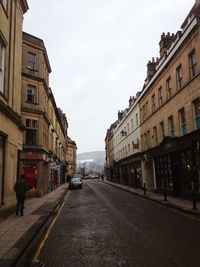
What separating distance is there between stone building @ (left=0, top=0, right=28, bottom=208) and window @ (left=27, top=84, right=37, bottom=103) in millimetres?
9931

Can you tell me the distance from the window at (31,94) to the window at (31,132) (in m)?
2.03

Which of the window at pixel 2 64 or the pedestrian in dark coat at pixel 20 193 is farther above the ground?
the window at pixel 2 64

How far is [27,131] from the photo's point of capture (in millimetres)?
27953

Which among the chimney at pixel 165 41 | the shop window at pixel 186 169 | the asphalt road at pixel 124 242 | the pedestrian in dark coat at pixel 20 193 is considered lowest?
the asphalt road at pixel 124 242

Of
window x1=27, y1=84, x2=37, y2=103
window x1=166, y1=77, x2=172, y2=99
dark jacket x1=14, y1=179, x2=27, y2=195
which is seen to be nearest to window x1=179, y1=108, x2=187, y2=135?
window x1=166, y1=77, x2=172, y2=99

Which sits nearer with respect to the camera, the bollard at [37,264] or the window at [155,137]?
the bollard at [37,264]

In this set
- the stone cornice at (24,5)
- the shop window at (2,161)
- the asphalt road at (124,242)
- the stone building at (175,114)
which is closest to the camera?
the asphalt road at (124,242)

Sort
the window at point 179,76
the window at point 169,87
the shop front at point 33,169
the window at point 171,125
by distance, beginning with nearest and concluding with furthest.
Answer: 1. the window at point 179,76
2. the window at point 171,125
3. the window at point 169,87
4. the shop front at point 33,169

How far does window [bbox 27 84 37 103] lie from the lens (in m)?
28.4

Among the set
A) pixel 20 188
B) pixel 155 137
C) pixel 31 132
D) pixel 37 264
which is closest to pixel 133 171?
pixel 155 137

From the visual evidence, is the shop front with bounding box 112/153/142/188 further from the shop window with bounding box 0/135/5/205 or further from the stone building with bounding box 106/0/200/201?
the shop window with bounding box 0/135/5/205

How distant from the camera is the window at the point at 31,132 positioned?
2794 cm

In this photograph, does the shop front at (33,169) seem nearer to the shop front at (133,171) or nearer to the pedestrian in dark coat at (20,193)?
the pedestrian in dark coat at (20,193)

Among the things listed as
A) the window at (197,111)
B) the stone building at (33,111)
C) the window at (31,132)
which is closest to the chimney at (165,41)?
the window at (197,111)
